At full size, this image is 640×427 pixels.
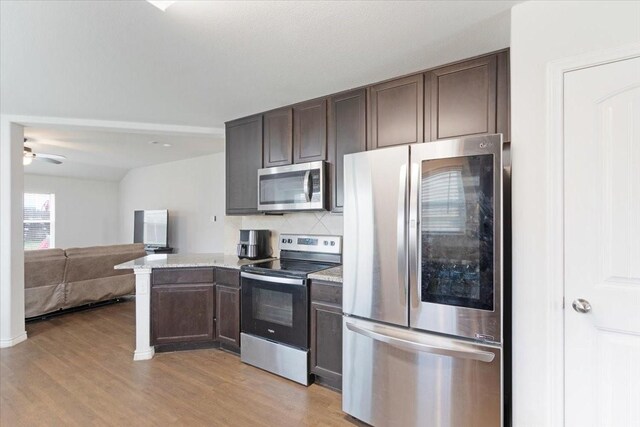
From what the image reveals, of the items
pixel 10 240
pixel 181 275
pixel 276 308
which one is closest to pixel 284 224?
pixel 276 308

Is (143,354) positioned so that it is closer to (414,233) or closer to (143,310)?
(143,310)

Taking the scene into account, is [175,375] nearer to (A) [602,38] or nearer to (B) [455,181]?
(B) [455,181]

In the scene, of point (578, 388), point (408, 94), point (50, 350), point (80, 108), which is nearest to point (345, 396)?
Result: point (578, 388)

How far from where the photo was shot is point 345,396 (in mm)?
1999

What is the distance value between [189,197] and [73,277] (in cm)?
237

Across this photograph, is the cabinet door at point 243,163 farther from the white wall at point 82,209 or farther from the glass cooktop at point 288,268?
the white wall at point 82,209

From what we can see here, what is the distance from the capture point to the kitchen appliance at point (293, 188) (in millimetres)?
2678

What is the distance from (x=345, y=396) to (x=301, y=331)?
596 mm

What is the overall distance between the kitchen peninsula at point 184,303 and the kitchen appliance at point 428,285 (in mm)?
1411

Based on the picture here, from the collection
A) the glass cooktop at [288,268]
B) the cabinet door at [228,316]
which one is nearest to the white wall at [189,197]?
the cabinet door at [228,316]

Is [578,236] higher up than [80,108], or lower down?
lower down

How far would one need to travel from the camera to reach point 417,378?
1691 millimetres

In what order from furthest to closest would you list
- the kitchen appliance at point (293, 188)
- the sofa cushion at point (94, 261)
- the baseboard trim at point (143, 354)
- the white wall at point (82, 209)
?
the white wall at point (82, 209)
the sofa cushion at point (94, 261)
the baseboard trim at point (143, 354)
the kitchen appliance at point (293, 188)

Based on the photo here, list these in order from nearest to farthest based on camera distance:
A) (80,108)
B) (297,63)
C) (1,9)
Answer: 1. (1,9)
2. (297,63)
3. (80,108)
